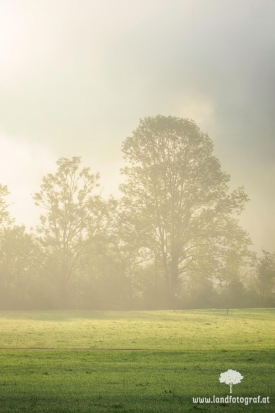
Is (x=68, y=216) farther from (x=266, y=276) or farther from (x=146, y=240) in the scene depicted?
(x=266, y=276)

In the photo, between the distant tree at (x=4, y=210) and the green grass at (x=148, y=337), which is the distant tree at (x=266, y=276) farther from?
the distant tree at (x=4, y=210)

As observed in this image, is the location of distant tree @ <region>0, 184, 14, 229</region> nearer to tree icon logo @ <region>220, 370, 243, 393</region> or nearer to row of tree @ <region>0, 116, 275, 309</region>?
row of tree @ <region>0, 116, 275, 309</region>

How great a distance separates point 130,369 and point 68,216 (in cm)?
4332

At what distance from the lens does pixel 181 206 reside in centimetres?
5538

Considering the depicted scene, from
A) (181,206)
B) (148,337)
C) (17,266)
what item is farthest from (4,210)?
(148,337)

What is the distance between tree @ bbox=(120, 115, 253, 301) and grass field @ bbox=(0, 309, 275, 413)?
29942 millimetres

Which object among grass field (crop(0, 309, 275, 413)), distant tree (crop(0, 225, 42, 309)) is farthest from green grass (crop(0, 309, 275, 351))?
distant tree (crop(0, 225, 42, 309))

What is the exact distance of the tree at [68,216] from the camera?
56.4 m

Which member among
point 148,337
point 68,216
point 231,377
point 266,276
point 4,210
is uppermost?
point 4,210

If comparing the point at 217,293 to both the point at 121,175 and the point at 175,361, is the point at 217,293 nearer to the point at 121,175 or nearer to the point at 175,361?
the point at 121,175

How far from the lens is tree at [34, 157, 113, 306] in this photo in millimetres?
56422

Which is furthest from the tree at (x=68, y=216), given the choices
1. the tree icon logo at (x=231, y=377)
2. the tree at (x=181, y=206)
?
the tree icon logo at (x=231, y=377)

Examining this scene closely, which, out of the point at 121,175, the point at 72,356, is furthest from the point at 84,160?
the point at 72,356

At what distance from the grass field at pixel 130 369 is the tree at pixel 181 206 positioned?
2994 centimetres
